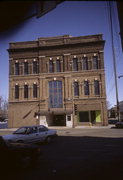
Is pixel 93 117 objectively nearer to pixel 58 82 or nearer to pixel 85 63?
pixel 58 82

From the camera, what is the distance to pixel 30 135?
13609mm

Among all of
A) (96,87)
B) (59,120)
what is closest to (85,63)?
(96,87)

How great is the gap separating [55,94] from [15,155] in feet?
97.6

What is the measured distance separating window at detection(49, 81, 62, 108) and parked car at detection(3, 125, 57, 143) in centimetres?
2049

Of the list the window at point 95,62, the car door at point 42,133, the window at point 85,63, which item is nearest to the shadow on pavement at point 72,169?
the car door at point 42,133

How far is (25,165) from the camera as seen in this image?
7.50 meters

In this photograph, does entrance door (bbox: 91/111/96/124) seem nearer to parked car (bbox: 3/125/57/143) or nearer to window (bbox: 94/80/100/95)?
window (bbox: 94/80/100/95)

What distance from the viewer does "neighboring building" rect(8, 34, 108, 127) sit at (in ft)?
116

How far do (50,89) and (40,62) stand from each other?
19.5 ft

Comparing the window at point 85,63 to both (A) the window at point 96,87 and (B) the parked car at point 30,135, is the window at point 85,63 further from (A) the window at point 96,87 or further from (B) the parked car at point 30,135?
(B) the parked car at point 30,135

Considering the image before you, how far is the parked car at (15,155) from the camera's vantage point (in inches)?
261

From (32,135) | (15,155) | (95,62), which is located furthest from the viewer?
(95,62)

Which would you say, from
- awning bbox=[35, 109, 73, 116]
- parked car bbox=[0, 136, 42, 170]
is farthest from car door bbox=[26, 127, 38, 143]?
awning bbox=[35, 109, 73, 116]

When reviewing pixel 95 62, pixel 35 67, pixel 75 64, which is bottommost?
pixel 35 67
